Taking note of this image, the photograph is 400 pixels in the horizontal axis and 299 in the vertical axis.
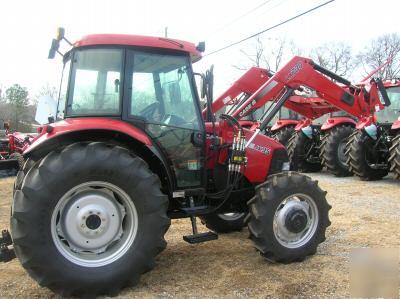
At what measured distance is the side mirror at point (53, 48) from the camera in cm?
457

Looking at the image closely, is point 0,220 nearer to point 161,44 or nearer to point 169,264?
point 169,264

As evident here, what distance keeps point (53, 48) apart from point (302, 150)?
9.56 metres

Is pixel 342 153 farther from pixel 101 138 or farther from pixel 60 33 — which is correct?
pixel 60 33

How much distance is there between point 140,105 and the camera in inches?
175

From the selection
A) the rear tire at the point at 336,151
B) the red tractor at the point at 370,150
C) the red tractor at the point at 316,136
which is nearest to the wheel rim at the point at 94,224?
the red tractor at the point at 316,136

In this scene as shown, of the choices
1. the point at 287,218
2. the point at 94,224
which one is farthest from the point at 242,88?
the point at 94,224

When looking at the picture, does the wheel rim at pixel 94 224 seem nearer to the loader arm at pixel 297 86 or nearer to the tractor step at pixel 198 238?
the tractor step at pixel 198 238

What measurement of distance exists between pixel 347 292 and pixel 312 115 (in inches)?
359

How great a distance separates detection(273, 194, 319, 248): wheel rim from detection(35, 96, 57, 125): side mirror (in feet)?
8.50

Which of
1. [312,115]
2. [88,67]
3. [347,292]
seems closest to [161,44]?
[88,67]

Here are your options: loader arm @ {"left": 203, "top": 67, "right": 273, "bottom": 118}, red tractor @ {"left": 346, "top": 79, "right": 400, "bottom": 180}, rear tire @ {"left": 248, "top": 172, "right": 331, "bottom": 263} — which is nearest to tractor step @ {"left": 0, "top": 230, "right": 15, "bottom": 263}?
rear tire @ {"left": 248, "top": 172, "right": 331, "bottom": 263}

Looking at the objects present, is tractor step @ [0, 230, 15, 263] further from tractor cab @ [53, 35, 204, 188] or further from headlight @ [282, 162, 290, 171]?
headlight @ [282, 162, 290, 171]

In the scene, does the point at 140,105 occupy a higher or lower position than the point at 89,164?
higher

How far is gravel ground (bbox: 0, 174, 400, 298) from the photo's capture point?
4.11 meters
